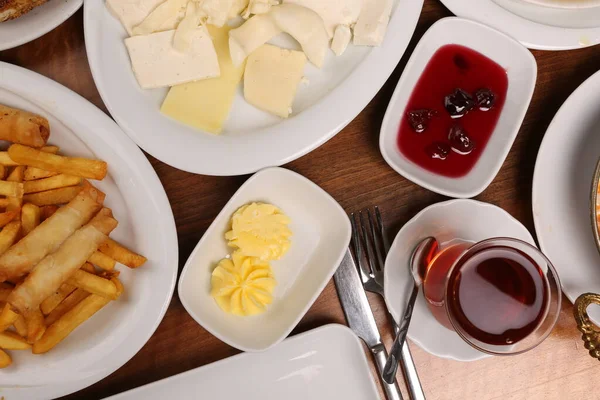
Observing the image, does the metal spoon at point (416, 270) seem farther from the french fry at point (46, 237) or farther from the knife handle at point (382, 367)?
the french fry at point (46, 237)

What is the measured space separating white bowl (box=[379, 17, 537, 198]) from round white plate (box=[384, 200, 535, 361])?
0.06 m

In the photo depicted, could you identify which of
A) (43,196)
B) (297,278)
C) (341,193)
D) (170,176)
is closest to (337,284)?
(297,278)

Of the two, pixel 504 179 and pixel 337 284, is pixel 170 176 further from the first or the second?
pixel 504 179

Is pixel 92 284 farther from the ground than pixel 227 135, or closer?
closer

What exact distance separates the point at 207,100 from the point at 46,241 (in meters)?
0.50

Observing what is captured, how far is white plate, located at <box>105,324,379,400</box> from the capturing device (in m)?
1.33

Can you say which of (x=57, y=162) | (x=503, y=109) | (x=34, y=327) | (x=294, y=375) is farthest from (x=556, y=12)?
(x=34, y=327)

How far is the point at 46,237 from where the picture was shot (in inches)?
Answer: 43.4

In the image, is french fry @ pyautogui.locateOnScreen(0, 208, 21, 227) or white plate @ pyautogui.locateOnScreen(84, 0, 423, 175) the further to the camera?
white plate @ pyautogui.locateOnScreen(84, 0, 423, 175)

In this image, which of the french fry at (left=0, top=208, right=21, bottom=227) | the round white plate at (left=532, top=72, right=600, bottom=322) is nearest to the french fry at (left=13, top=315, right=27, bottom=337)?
the french fry at (left=0, top=208, right=21, bottom=227)

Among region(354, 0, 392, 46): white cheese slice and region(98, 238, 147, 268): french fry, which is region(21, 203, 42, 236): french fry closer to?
region(98, 238, 147, 268): french fry

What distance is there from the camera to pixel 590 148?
1.33 meters

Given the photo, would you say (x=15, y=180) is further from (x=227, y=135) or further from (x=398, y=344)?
(x=398, y=344)

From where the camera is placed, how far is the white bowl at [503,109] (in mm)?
1291
